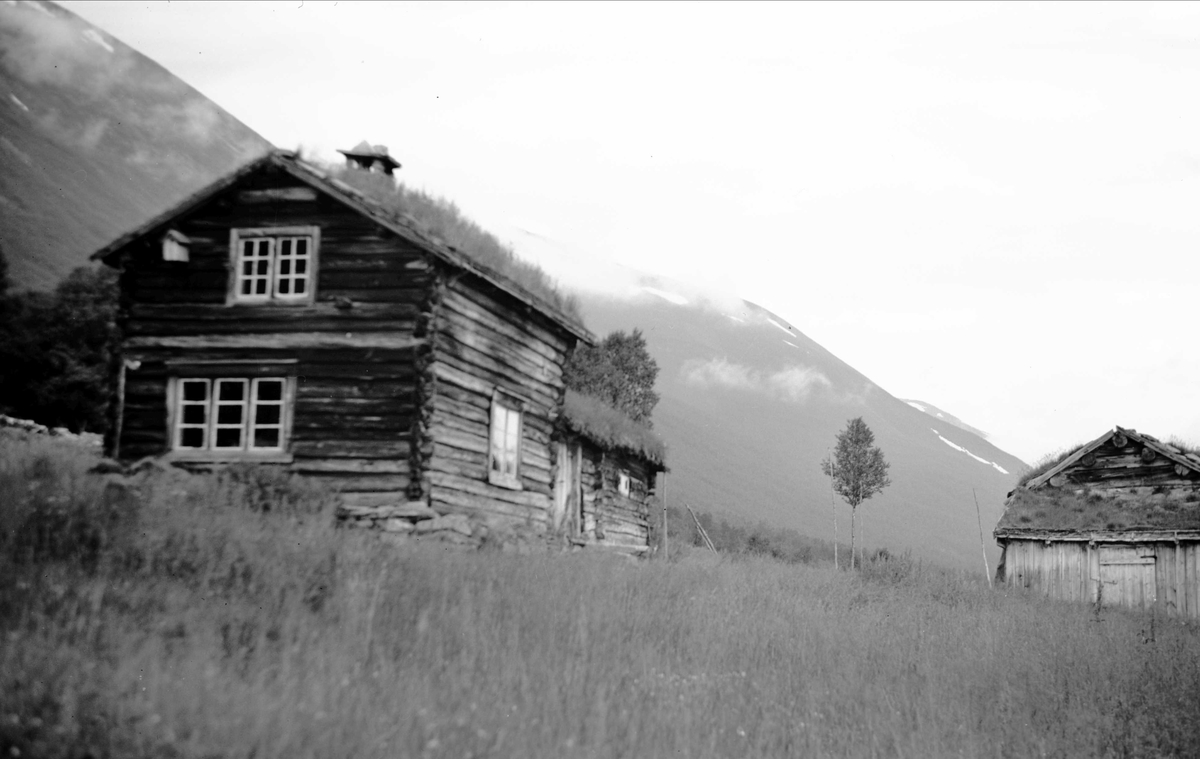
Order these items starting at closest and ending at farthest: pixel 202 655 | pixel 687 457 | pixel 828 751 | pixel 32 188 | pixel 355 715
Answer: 1. pixel 355 715
2. pixel 202 655
3. pixel 828 751
4. pixel 32 188
5. pixel 687 457

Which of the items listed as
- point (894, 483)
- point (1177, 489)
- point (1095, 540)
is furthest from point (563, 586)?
point (894, 483)

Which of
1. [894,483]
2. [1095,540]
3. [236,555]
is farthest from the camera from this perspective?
[894,483]

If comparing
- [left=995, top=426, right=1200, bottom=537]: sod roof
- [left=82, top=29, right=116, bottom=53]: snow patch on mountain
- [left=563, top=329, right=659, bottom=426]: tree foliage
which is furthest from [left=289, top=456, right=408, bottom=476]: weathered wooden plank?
[left=82, top=29, right=116, bottom=53]: snow patch on mountain

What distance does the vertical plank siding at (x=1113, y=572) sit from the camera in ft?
75.3

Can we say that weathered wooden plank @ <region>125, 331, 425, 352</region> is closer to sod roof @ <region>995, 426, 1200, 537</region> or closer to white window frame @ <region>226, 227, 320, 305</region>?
white window frame @ <region>226, 227, 320, 305</region>

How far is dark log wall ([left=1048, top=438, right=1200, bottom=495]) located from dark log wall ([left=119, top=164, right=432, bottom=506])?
20.6m

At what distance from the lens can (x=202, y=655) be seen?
5711 millimetres

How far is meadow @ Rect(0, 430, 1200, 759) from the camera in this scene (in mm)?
4984

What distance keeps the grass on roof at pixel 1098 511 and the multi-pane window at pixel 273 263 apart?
20.5 metres

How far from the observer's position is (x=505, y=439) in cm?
1728

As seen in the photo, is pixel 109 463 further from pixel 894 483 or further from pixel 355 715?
pixel 894 483

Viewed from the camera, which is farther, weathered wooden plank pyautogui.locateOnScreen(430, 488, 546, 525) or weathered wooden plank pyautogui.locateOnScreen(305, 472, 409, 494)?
weathered wooden plank pyautogui.locateOnScreen(430, 488, 546, 525)

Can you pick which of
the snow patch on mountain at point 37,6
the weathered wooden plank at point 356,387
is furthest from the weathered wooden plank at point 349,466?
the snow patch on mountain at point 37,6

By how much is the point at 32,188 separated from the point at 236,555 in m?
68.9
